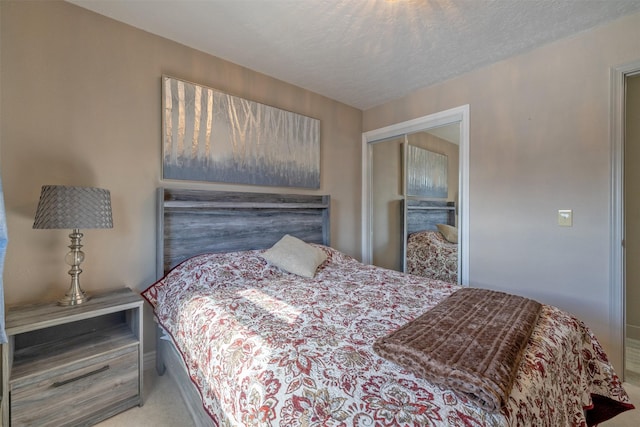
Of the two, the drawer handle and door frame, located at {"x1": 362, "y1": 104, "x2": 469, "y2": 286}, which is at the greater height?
door frame, located at {"x1": 362, "y1": 104, "x2": 469, "y2": 286}

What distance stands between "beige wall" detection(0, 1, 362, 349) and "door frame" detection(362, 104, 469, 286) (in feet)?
6.38

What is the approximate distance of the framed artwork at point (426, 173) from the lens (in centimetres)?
286

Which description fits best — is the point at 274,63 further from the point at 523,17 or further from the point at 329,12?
the point at 523,17

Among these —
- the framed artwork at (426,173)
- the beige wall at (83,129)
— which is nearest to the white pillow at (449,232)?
the framed artwork at (426,173)

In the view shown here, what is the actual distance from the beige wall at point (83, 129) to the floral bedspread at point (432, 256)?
221 cm

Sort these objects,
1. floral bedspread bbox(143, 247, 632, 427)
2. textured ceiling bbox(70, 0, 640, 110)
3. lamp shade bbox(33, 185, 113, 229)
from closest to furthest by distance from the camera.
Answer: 1. floral bedspread bbox(143, 247, 632, 427)
2. lamp shade bbox(33, 185, 113, 229)
3. textured ceiling bbox(70, 0, 640, 110)

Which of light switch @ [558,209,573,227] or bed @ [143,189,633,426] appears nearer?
bed @ [143,189,633,426]

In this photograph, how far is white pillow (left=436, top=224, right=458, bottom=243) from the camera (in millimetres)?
2729

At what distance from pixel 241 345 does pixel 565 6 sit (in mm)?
2793

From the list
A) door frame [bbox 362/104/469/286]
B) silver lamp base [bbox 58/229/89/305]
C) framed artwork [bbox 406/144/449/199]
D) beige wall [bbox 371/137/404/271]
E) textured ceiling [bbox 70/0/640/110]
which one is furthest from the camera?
beige wall [bbox 371/137/404/271]

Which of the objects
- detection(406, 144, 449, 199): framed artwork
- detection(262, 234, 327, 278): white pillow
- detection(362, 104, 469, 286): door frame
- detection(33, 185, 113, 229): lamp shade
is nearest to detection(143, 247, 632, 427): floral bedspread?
detection(262, 234, 327, 278): white pillow

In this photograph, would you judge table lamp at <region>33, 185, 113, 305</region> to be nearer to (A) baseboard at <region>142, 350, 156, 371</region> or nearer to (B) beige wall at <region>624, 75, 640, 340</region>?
(A) baseboard at <region>142, 350, 156, 371</region>

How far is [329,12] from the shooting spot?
180 cm

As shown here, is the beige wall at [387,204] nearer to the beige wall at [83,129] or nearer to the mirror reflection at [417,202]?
the mirror reflection at [417,202]
